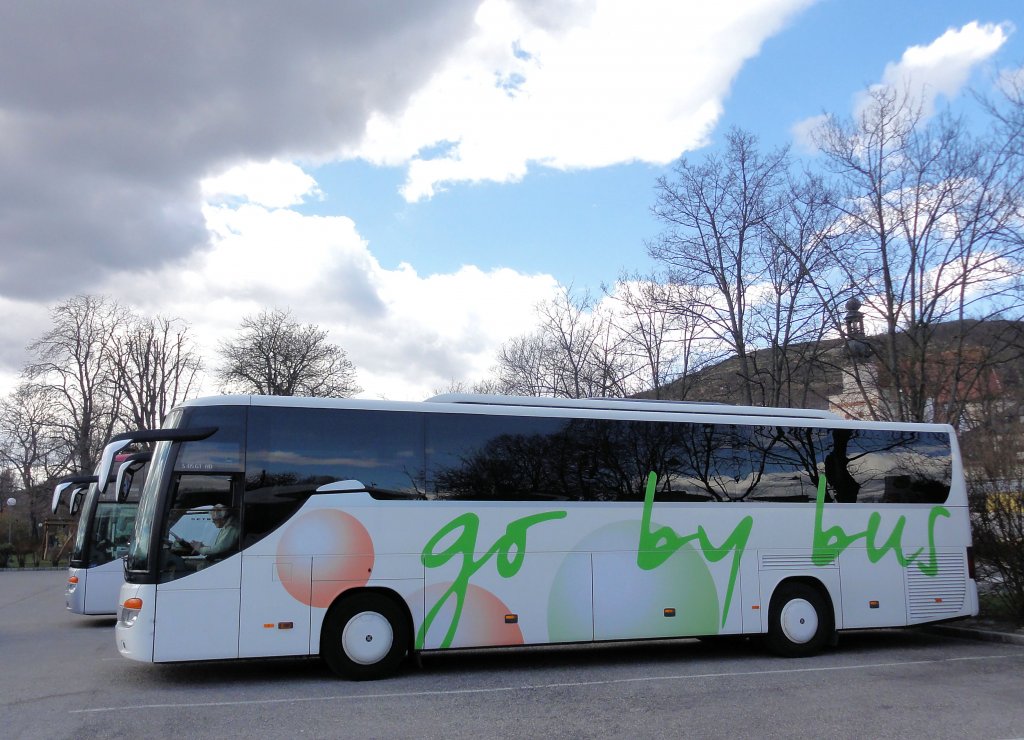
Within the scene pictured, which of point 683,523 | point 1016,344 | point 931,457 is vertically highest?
point 1016,344

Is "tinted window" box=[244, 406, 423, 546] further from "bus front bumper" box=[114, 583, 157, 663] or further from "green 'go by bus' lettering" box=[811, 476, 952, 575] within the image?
"green 'go by bus' lettering" box=[811, 476, 952, 575]

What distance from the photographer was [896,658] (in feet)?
39.3

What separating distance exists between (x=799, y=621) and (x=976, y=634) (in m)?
3.31

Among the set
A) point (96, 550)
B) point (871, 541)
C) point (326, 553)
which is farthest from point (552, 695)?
point (96, 550)

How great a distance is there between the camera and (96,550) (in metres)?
17.0

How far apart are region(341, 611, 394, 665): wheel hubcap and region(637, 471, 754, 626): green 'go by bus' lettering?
348 cm

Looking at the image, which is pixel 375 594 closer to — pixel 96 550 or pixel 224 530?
pixel 224 530

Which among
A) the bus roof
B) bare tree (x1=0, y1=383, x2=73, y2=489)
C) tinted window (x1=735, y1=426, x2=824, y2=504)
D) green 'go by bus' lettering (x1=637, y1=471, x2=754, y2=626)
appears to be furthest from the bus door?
bare tree (x1=0, y1=383, x2=73, y2=489)

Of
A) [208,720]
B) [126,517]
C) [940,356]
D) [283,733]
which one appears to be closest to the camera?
[283,733]

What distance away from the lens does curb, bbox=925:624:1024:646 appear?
41.9 feet

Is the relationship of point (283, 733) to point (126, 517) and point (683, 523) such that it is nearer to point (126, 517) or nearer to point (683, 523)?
point (683, 523)

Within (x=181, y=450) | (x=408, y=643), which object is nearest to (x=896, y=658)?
(x=408, y=643)

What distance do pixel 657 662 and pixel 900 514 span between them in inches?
170

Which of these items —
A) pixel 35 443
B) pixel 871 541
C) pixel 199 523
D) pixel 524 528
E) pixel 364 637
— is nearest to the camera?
pixel 199 523
